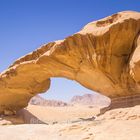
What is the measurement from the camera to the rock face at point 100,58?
40.0 feet

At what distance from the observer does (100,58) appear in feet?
42.5

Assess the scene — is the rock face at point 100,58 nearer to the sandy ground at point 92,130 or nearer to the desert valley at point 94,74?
the desert valley at point 94,74

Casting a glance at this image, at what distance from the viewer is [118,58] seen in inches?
511

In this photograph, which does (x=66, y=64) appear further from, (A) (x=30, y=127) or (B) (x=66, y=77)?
(A) (x=30, y=127)

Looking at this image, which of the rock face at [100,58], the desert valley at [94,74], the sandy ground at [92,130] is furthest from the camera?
the rock face at [100,58]

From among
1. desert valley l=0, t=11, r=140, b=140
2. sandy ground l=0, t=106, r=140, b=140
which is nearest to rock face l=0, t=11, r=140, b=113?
desert valley l=0, t=11, r=140, b=140

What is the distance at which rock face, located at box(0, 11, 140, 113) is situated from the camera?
1220 centimetres

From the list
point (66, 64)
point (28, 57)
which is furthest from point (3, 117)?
point (66, 64)

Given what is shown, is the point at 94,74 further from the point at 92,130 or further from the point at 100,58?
the point at 92,130

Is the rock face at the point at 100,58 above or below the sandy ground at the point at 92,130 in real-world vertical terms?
above

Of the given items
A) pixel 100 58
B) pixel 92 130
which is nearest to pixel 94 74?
pixel 100 58

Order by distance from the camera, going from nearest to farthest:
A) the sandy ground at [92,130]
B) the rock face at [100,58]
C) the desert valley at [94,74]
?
1. the sandy ground at [92,130]
2. the desert valley at [94,74]
3. the rock face at [100,58]

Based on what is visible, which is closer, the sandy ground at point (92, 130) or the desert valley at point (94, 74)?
the sandy ground at point (92, 130)

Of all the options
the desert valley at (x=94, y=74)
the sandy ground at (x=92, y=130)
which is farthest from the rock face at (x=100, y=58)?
the sandy ground at (x=92, y=130)
